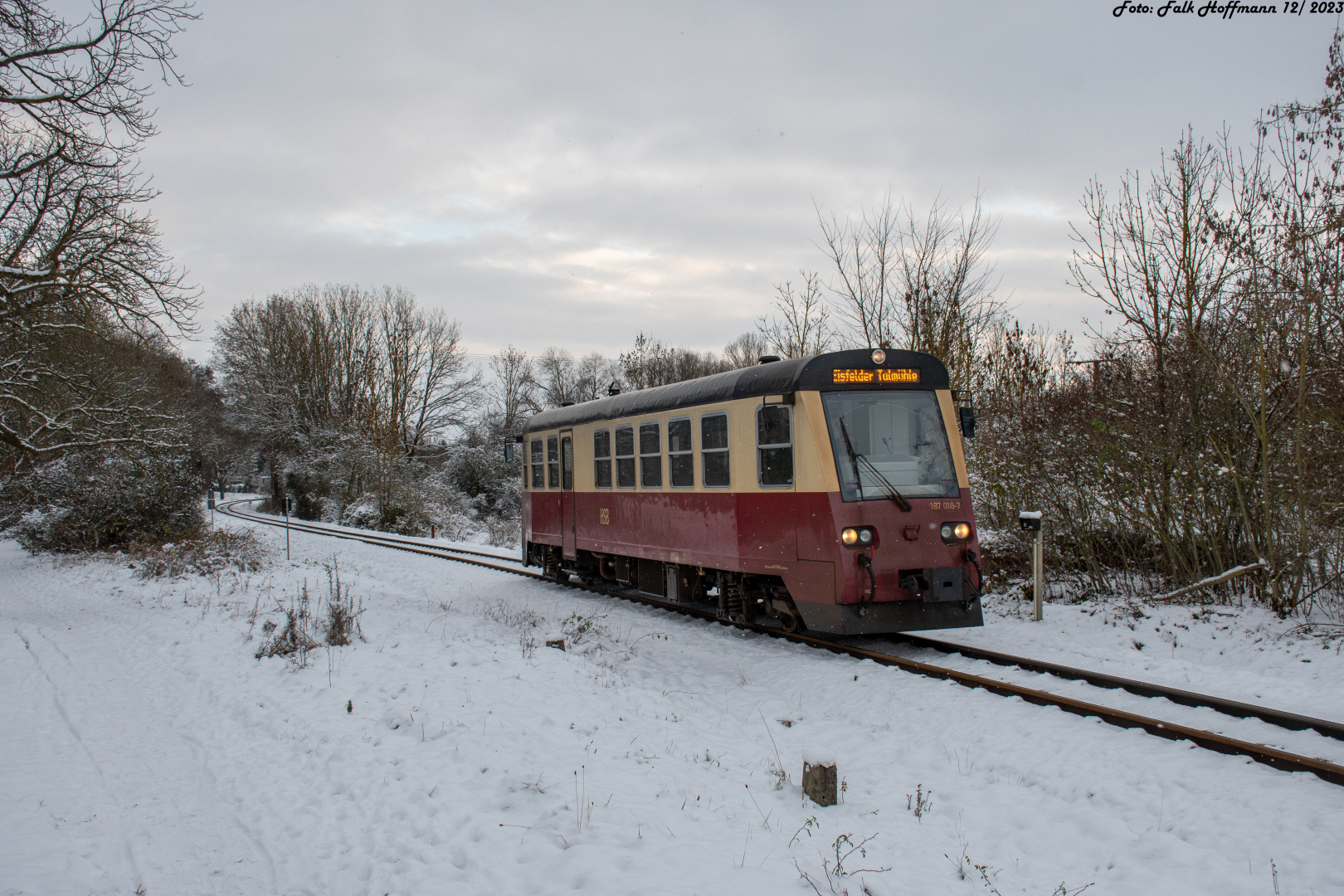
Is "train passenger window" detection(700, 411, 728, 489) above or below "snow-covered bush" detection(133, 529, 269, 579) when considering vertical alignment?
above

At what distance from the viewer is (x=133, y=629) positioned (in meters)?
10.5

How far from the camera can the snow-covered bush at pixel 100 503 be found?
19.8 meters

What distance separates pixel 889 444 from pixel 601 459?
4.97 m

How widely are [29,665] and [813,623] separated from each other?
799 centimetres

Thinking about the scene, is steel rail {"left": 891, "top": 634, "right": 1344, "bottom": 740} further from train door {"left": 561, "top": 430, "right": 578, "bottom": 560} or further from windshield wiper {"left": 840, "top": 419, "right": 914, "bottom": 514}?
train door {"left": 561, "top": 430, "right": 578, "bottom": 560}

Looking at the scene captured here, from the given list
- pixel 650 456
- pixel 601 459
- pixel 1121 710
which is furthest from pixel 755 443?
pixel 1121 710

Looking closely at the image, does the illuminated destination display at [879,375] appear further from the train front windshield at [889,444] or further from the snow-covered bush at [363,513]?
the snow-covered bush at [363,513]

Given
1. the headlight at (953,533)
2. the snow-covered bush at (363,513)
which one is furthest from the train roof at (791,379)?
the snow-covered bush at (363,513)

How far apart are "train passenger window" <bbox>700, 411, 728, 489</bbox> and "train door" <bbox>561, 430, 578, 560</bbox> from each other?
393 centimetres

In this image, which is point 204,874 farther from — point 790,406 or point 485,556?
point 485,556

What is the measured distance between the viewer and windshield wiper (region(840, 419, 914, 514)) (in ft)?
26.2

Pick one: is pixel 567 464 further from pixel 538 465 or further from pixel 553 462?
pixel 538 465

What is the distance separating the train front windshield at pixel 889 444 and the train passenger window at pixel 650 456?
3.00 m

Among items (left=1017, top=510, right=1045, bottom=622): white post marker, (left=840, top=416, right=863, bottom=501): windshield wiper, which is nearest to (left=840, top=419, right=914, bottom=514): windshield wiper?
(left=840, top=416, right=863, bottom=501): windshield wiper
